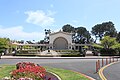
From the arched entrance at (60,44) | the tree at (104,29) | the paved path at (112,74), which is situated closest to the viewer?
the paved path at (112,74)

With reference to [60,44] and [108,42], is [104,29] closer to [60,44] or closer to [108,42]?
[60,44]

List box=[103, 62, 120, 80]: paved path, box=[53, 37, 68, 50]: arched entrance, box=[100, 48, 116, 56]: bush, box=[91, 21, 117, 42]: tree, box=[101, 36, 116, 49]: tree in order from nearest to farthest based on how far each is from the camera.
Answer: box=[103, 62, 120, 80]: paved path
box=[100, 48, 116, 56]: bush
box=[101, 36, 116, 49]: tree
box=[53, 37, 68, 50]: arched entrance
box=[91, 21, 117, 42]: tree

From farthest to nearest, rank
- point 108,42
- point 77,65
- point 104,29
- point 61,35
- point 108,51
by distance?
point 104,29 → point 61,35 → point 108,42 → point 108,51 → point 77,65

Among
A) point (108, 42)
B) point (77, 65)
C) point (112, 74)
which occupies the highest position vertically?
point (108, 42)

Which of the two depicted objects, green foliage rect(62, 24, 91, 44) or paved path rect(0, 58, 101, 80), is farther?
Answer: green foliage rect(62, 24, 91, 44)

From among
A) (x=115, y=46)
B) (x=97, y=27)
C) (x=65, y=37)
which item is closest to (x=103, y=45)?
(x=115, y=46)

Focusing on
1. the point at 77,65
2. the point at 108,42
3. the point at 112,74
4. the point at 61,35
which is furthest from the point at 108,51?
the point at 112,74

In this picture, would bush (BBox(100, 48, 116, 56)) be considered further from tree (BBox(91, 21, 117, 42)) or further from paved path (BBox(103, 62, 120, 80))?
tree (BBox(91, 21, 117, 42))

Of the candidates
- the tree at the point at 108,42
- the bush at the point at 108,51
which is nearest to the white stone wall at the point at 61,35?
the tree at the point at 108,42

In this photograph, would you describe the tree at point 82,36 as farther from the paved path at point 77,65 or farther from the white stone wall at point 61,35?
the paved path at point 77,65

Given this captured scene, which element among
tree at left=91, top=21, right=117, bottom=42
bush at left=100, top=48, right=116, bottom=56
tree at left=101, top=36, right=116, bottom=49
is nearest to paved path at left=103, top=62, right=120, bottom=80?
Answer: bush at left=100, top=48, right=116, bottom=56

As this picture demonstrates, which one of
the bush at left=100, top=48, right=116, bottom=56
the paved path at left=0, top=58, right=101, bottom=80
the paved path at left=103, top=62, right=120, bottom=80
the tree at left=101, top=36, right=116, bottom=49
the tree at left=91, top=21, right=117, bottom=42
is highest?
the tree at left=91, top=21, right=117, bottom=42

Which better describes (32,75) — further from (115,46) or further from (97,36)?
(97,36)

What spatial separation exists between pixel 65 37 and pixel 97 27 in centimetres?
4129
